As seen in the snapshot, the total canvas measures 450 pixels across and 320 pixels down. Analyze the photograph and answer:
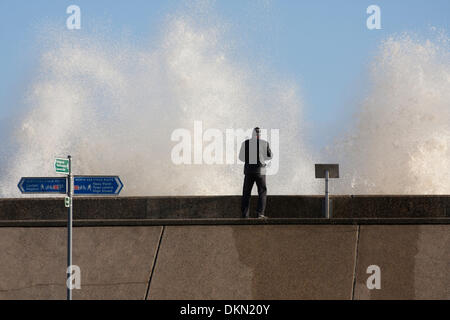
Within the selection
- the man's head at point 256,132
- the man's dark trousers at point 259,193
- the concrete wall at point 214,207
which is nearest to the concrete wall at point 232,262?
the man's dark trousers at point 259,193

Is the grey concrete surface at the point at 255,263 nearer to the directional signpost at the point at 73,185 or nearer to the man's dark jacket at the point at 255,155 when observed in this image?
the directional signpost at the point at 73,185

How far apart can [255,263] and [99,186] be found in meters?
2.30

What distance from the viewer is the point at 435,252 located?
866 centimetres

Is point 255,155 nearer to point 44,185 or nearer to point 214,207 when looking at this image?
point 214,207

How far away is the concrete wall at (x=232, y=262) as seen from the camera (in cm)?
835

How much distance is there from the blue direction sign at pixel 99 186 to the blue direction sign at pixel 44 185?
6.5 inches

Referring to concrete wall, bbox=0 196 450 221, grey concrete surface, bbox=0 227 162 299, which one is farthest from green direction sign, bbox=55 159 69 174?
concrete wall, bbox=0 196 450 221

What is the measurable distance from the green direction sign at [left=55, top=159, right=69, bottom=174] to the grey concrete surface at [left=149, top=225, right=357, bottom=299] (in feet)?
6.13

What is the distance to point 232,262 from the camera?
8797mm

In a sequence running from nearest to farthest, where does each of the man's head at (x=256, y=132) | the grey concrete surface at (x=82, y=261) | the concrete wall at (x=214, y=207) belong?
the grey concrete surface at (x=82, y=261) → the man's head at (x=256, y=132) → the concrete wall at (x=214, y=207)

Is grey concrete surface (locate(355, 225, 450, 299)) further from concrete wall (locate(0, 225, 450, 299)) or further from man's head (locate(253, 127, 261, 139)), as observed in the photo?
man's head (locate(253, 127, 261, 139))
